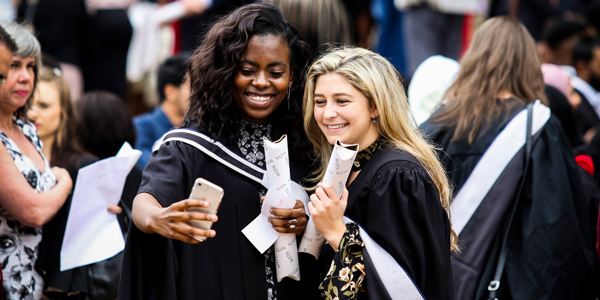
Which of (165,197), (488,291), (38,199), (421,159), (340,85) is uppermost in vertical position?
(340,85)

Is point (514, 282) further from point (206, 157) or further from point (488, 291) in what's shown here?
point (206, 157)

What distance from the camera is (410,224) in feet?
10.3

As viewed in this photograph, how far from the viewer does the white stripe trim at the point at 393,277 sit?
310 cm

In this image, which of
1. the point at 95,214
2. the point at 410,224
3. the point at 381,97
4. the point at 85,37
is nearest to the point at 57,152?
the point at 95,214

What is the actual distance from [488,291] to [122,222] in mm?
2071

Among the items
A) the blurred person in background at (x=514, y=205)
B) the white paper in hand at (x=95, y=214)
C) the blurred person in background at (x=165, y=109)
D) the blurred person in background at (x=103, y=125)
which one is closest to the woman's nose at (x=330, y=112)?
the white paper in hand at (x=95, y=214)

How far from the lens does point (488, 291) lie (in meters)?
4.36

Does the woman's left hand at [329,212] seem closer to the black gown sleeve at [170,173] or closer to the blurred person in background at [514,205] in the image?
the black gown sleeve at [170,173]

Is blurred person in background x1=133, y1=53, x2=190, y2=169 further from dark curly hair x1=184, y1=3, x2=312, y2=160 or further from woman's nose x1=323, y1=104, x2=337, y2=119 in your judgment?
woman's nose x1=323, y1=104, x2=337, y2=119

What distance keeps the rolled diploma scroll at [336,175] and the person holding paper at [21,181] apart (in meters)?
1.32

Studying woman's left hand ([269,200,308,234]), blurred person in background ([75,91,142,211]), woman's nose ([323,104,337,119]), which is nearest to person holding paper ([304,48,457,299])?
woman's nose ([323,104,337,119])

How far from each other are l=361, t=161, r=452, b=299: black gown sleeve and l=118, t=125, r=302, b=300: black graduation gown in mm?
528

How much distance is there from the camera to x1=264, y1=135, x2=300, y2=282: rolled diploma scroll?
129 inches

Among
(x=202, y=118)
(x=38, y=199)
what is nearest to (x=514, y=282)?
(x=202, y=118)
